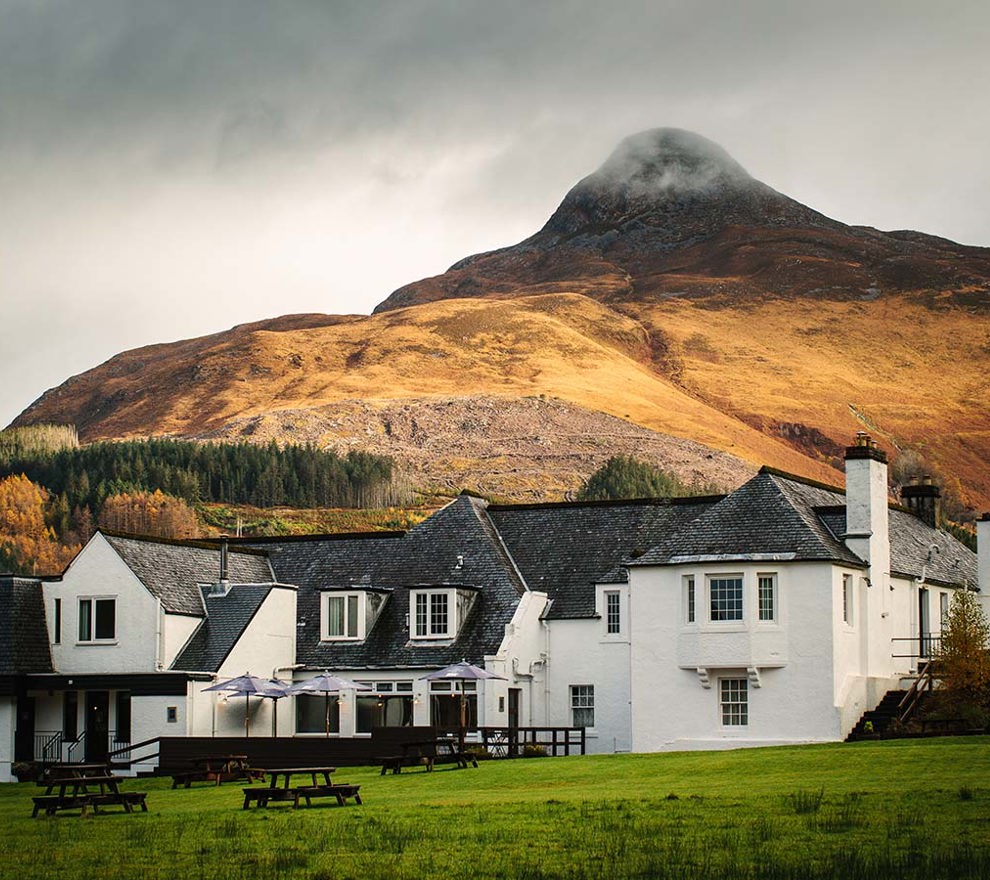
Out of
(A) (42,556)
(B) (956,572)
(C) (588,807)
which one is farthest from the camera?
(A) (42,556)

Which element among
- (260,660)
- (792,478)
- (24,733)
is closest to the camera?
(24,733)

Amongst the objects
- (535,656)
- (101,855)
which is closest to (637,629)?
(535,656)

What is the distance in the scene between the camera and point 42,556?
17175 centimetres

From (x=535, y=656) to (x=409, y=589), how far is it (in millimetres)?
5030

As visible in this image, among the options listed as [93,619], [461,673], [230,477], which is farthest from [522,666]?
[230,477]

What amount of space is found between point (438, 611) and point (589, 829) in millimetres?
31126

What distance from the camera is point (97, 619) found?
185 ft

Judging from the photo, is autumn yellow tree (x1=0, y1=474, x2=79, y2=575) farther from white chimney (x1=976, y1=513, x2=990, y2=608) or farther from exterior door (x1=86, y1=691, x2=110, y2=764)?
white chimney (x1=976, y1=513, x2=990, y2=608)

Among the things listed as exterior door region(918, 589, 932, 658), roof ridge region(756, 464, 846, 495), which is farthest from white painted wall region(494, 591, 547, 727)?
exterior door region(918, 589, 932, 658)

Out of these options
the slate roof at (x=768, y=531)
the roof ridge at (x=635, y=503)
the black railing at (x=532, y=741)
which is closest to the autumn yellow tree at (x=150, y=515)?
the roof ridge at (x=635, y=503)

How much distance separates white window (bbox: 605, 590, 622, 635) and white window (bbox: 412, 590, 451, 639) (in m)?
5.37

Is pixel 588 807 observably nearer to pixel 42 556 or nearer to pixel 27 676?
pixel 27 676

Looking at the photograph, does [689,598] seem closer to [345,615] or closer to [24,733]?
[345,615]

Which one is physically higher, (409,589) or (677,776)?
(409,589)
